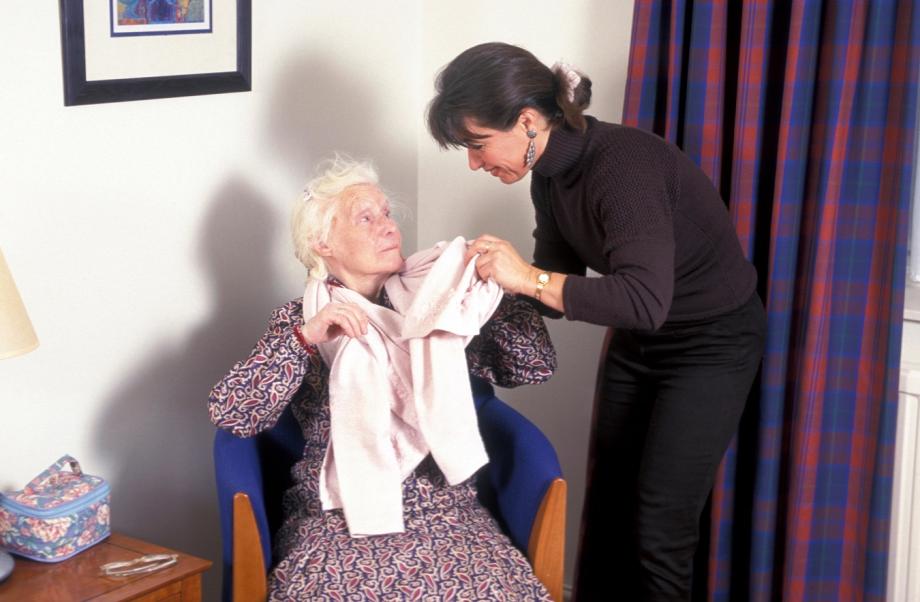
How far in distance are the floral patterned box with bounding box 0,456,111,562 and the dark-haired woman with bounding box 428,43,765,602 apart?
832 mm

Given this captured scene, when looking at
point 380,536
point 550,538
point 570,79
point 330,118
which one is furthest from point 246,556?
point 330,118

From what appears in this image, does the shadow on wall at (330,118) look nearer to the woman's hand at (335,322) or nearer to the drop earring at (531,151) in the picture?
the woman's hand at (335,322)

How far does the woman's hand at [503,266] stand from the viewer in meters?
1.98

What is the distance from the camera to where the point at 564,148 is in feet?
6.69

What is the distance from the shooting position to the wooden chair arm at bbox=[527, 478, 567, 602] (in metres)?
2.07

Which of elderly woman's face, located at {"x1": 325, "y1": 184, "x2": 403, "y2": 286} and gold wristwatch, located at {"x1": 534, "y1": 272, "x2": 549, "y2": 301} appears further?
elderly woman's face, located at {"x1": 325, "y1": 184, "x2": 403, "y2": 286}

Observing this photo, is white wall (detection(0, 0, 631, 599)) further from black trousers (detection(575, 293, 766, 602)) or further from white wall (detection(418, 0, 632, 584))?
black trousers (detection(575, 293, 766, 602))

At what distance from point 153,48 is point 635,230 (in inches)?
42.6

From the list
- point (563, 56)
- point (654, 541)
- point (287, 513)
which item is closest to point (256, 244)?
point (287, 513)

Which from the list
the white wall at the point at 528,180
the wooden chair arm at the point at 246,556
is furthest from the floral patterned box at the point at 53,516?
the white wall at the point at 528,180

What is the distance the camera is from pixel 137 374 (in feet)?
7.89

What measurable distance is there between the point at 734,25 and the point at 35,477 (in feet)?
5.64

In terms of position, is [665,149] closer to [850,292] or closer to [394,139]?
[850,292]

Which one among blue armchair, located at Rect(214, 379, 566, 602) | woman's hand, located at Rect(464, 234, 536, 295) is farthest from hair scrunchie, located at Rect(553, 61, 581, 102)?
blue armchair, located at Rect(214, 379, 566, 602)
